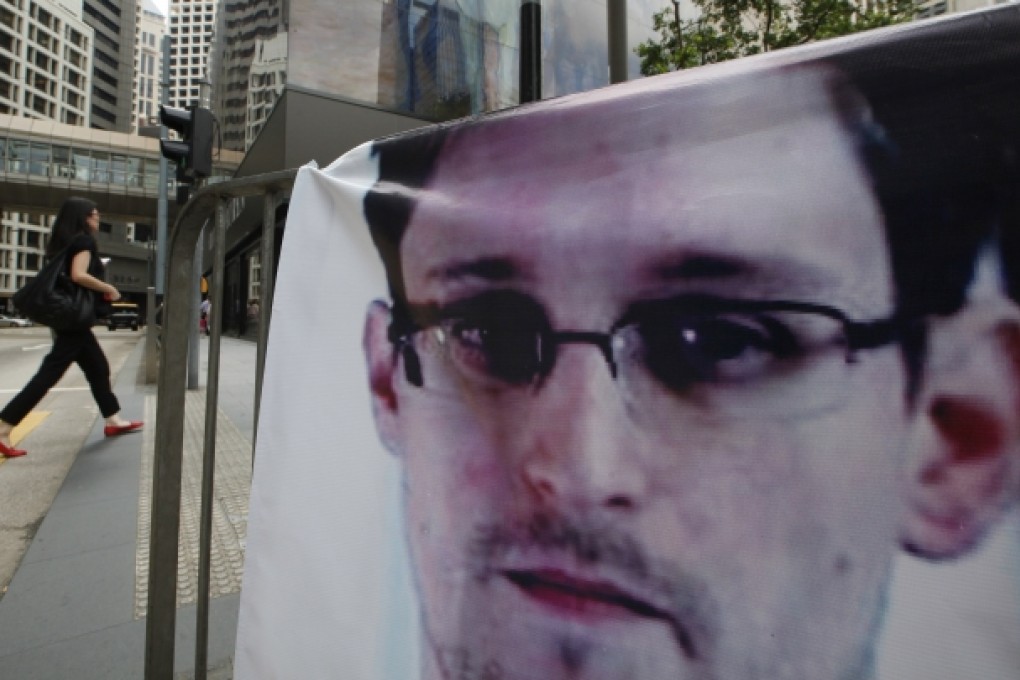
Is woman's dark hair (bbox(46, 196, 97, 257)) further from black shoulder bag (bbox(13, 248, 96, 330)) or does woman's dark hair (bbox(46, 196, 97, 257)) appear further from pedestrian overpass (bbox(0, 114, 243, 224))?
pedestrian overpass (bbox(0, 114, 243, 224))

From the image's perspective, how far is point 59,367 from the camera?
4086 millimetres

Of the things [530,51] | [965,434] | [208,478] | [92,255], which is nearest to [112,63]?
[92,255]

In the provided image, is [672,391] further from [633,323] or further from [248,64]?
[248,64]

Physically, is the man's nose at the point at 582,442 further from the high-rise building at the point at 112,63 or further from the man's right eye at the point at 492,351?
the high-rise building at the point at 112,63

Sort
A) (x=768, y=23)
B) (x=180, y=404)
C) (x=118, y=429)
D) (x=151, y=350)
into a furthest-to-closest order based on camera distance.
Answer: (x=151, y=350) → (x=768, y=23) → (x=118, y=429) → (x=180, y=404)

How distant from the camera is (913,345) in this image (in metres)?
0.79

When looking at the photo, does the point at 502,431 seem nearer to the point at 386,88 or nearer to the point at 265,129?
the point at 386,88

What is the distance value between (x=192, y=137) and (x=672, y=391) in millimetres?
6666

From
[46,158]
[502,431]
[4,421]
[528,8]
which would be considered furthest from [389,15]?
[46,158]

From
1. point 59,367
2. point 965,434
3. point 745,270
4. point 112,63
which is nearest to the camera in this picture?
point 965,434

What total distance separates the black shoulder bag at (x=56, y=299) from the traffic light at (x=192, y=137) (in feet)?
8.37

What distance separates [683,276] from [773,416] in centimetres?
24

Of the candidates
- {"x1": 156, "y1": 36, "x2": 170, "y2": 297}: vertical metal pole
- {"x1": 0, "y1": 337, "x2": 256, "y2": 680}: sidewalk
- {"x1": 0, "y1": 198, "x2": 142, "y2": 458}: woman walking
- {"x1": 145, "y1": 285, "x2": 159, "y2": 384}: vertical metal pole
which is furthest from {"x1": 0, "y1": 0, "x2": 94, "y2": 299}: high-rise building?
{"x1": 0, "y1": 337, "x2": 256, "y2": 680}: sidewalk

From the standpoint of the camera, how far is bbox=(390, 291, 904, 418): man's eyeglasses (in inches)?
33.1
